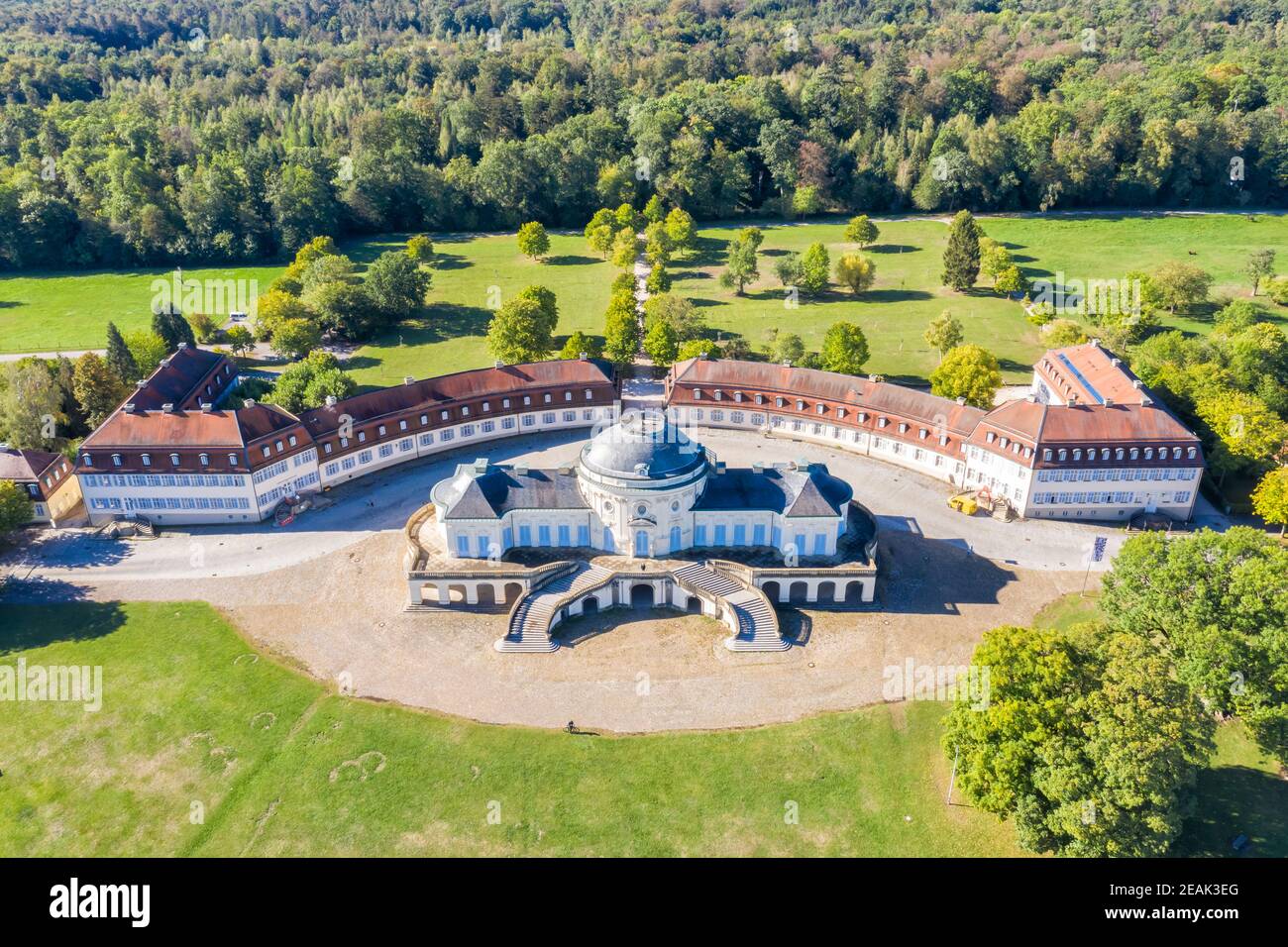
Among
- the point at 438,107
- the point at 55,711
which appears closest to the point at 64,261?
the point at 438,107

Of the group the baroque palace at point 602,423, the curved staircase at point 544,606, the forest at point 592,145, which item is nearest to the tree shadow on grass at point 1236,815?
the baroque palace at point 602,423

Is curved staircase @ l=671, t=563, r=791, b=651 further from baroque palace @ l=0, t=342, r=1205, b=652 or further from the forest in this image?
the forest

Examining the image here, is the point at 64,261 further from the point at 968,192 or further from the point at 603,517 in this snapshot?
the point at 968,192

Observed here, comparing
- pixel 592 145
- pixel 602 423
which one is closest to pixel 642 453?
pixel 602 423

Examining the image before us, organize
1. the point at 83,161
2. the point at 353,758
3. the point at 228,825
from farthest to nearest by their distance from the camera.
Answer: the point at 83,161
the point at 353,758
the point at 228,825

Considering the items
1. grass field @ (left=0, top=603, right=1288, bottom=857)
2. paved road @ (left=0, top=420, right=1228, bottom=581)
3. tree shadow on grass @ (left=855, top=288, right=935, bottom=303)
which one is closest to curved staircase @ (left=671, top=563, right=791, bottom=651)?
grass field @ (left=0, top=603, right=1288, bottom=857)

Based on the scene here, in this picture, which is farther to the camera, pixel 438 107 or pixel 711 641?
pixel 438 107

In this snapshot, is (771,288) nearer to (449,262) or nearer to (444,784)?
(449,262)
